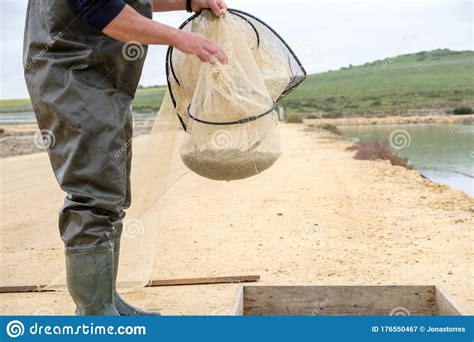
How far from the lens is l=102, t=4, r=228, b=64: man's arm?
3.17 meters

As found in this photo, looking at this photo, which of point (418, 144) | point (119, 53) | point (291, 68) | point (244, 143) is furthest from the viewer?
point (418, 144)

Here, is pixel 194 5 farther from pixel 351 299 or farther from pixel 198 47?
pixel 351 299

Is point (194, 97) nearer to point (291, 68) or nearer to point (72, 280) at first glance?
point (291, 68)

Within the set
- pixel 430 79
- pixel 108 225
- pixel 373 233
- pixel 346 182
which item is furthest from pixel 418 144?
pixel 430 79

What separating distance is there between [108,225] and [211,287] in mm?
1582

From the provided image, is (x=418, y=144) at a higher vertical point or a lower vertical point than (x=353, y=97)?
higher

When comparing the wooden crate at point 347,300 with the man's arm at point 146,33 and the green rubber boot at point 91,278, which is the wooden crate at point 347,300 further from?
the man's arm at point 146,33

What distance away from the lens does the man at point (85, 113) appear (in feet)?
10.9

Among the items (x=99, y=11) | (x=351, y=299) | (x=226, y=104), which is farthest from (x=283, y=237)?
(x=99, y=11)

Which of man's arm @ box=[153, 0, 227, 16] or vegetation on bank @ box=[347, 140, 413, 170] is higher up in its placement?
man's arm @ box=[153, 0, 227, 16]

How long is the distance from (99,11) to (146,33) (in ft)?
0.69

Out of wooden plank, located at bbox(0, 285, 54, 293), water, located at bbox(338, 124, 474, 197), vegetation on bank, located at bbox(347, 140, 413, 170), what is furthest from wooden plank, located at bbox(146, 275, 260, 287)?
vegetation on bank, located at bbox(347, 140, 413, 170)

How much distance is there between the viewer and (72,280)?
3.42 metres

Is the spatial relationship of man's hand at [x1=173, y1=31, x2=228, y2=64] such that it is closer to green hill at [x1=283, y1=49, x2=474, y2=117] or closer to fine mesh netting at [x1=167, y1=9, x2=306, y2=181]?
fine mesh netting at [x1=167, y1=9, x2=306, y2=181]
